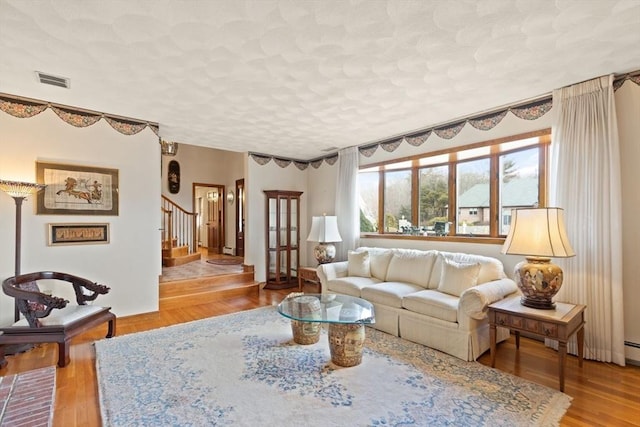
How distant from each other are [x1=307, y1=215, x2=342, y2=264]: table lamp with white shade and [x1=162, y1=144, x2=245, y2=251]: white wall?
144 inches

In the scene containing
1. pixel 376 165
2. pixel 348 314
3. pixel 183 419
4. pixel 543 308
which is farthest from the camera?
pixel 376 165

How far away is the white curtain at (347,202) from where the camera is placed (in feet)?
17.4

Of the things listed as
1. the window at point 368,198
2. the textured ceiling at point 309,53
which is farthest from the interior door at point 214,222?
the textured ceiling at point 309,53

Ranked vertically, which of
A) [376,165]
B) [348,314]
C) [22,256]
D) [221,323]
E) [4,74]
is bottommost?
[221,323]

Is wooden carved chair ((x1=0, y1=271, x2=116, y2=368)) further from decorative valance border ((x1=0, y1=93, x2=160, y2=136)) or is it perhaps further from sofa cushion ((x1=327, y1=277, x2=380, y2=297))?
sofa cushion ((x1=327, y1=277, x2=380, y2=297))

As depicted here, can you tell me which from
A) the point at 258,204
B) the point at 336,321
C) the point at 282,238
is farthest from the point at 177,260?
the point at 336,321

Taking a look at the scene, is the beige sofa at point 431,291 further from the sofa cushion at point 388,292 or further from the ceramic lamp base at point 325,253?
the ceramic lamp base at point 325,253

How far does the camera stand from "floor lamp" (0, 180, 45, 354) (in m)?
2.97

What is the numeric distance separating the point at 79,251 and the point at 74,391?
1.85 metres

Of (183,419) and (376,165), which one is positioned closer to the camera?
(183,419)

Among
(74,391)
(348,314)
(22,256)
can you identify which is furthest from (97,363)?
(348,314)

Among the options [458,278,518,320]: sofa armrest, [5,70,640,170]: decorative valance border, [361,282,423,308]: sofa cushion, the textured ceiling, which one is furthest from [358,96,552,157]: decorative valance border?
[361,282,423,308]: sofa cushion

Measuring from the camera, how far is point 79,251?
11.9ft

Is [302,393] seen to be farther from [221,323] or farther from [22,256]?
[22,256]
